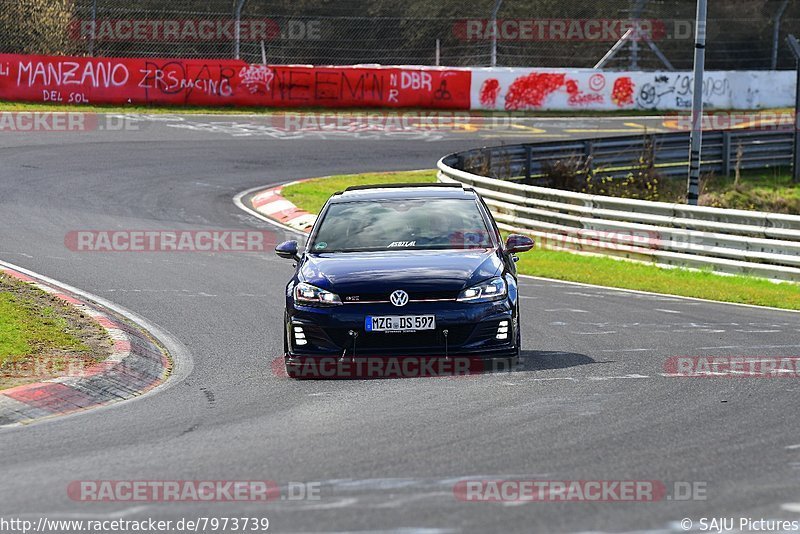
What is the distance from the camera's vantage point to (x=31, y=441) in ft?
24.9

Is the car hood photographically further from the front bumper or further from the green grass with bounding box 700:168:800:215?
the green grass with bounding box 700:168:800:215

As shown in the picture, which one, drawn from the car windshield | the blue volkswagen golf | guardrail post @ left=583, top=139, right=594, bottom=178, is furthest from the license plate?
guardrail post @ left=583, top=139, right=594, bottom=178

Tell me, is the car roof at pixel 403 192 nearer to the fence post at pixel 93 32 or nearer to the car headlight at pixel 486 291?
the car headlight at pixel 486 291

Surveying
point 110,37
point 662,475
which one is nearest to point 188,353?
point 662,475

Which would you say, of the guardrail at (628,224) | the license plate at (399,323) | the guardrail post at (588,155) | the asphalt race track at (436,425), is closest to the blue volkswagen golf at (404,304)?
the license plate at (399,323)

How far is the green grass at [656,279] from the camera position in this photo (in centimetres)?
1600

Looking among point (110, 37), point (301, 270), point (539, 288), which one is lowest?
point (539, 288)

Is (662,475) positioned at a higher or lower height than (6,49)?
lower

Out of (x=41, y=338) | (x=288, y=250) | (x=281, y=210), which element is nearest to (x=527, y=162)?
(x=281, y=210)

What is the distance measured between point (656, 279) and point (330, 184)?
34.0ft

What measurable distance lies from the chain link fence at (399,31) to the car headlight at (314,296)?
27577 mm

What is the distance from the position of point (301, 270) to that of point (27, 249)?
8487 mm

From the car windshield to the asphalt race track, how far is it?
117 cm

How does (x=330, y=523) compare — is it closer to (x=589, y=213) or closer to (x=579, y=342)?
(x=579, y=342)
